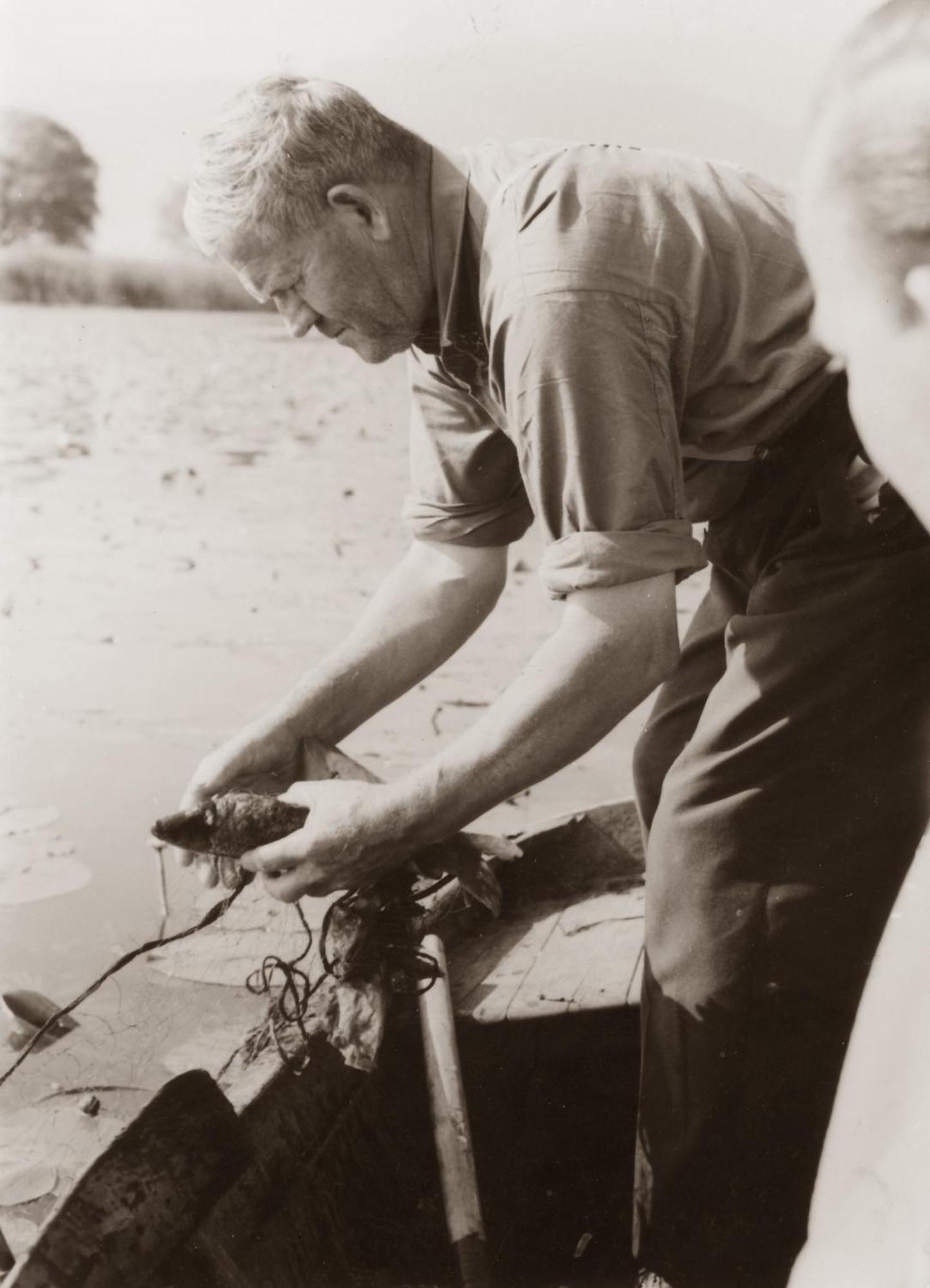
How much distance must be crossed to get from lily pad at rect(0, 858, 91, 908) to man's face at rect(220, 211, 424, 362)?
2.06m

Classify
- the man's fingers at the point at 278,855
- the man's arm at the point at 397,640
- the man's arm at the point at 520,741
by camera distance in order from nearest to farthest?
A: the man's arm at the point at 520,741 → the man's fingers at the point at 278,855 → the man's arm at the point at 397,640

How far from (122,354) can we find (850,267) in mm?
17470

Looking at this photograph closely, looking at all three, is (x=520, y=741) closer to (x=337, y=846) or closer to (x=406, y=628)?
(x=337, y=846)

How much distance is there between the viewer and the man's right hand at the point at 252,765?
2246mm

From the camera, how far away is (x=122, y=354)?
17.0m

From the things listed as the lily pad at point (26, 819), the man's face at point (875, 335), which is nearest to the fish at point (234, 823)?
the man's face at point (875, 335)

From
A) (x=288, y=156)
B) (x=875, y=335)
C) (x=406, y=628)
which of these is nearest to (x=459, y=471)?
(x=406, y=628)

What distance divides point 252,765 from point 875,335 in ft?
6.08

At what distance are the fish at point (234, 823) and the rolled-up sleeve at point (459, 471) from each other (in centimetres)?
66

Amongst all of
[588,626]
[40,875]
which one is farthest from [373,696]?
[40,875]

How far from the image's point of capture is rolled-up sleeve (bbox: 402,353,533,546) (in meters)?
2.30

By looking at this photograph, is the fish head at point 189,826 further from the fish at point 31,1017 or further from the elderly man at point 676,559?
the fish at point 31,1017

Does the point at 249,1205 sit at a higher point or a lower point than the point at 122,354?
higher

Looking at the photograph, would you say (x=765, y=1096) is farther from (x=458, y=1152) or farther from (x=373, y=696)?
(x=373, y=696)
